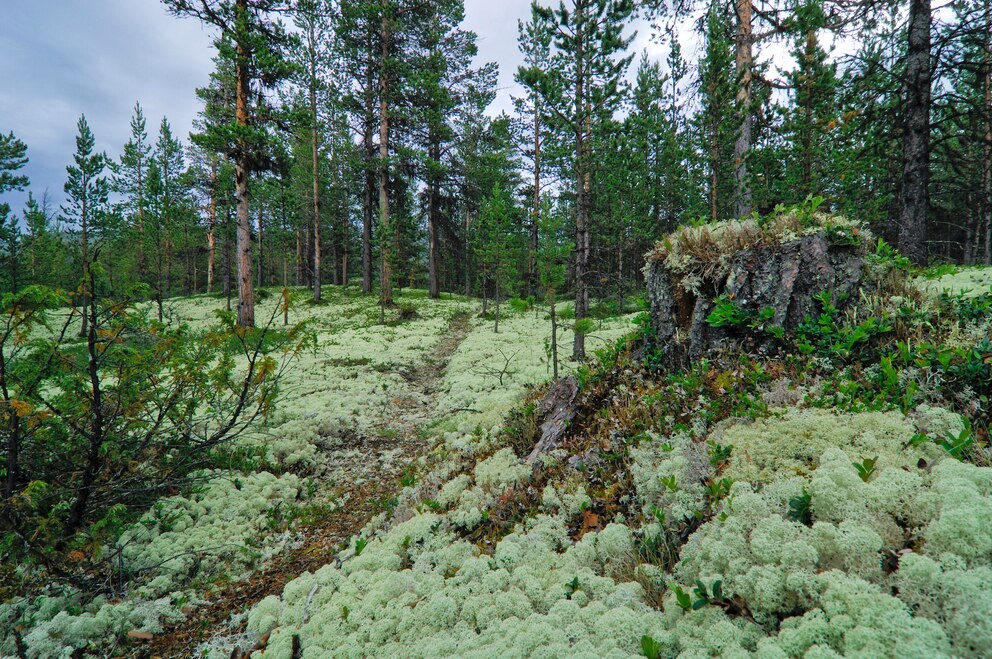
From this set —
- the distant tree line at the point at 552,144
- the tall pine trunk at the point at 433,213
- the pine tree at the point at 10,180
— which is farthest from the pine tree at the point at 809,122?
the pine tree at the point at 10,180

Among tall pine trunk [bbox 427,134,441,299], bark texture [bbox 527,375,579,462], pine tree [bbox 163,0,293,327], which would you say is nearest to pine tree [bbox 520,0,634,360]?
bark texture [bbox 527,375,579,462]

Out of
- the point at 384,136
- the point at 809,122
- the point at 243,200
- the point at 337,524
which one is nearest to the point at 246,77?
the point at 243,200

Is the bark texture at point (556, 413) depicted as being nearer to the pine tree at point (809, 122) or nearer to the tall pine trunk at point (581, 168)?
the tall pine trunk at point (581, 168)

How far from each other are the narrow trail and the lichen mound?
527 centimetres

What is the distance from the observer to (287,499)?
20.7 ft

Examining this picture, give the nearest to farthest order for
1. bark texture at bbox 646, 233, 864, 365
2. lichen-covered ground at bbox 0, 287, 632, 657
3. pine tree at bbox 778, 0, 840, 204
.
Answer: lichen-covered ground at bbox 0, 287, 632, 657 → bark texture at bbox 646, 233, 864, 365 → pine tree at bbox 778, 0, 840, 204

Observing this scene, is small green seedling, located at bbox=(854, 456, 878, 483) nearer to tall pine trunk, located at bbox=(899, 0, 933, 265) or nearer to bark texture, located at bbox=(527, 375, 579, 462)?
bark texture, located at bbox=(527, 375, 579, 462)

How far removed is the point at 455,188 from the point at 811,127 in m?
22.3

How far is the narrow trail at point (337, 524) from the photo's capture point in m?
3.92

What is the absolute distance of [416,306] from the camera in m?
25.5

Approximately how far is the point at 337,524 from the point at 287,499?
113 centimetres

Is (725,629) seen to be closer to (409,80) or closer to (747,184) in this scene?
(747,184)

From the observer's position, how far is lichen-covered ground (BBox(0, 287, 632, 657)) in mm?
3832

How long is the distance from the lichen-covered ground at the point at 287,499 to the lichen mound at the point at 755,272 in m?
3.95
